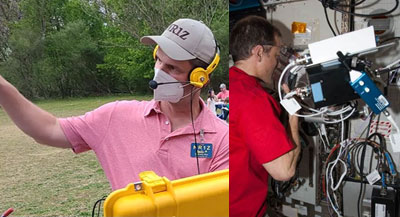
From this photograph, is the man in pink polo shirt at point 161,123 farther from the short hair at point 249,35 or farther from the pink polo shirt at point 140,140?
the short hair at point 249,35

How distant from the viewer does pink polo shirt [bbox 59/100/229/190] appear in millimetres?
880

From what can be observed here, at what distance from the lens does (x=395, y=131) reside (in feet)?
2.61

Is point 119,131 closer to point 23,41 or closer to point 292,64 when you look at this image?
point 292,64

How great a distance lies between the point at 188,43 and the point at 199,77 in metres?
0.10

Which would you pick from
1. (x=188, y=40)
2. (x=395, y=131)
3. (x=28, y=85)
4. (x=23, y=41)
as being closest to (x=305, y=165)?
(x=395, y=131)

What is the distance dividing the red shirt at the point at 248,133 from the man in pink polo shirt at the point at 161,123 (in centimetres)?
15

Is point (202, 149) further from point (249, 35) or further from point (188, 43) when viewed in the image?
point (249, 35)

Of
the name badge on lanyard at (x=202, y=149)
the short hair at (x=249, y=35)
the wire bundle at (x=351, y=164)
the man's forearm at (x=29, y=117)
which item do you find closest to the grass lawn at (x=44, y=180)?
the man's forearm at (x=29, y=117)

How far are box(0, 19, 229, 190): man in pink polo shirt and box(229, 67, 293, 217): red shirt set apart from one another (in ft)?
0.49

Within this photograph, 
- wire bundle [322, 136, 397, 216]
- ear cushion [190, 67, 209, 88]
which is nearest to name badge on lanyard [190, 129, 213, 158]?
ear cushion [190, 67, 209, 88]

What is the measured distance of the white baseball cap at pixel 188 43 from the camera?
2.96ft

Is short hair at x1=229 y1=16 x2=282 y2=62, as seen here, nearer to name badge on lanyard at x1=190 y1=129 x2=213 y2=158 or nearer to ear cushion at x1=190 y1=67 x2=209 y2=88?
ear cushion at x1=190 y1=67 x2=209 y2=88

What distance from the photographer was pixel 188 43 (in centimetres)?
91

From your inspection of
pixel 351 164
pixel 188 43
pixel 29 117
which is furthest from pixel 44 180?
pixel 351 164
